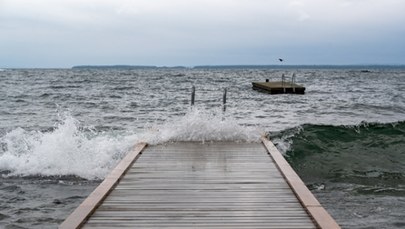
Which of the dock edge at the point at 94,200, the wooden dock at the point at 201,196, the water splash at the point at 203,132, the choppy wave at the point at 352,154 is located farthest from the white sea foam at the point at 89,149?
the dock edge at the point at 94,200

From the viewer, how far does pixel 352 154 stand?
48.8ft

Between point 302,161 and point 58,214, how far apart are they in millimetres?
7440

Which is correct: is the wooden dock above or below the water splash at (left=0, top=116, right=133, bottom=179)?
above

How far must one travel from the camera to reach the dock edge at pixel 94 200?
5.08 metres

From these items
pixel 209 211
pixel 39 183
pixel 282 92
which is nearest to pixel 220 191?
pixel 209 211

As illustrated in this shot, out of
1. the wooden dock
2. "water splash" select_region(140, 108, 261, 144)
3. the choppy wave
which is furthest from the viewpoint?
"water splash" select_region(140, 108, 261, 144)

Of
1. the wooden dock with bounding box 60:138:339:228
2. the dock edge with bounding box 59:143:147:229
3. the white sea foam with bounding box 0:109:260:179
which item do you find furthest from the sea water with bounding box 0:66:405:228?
the wooden dock with bounding box 60:138:339:228

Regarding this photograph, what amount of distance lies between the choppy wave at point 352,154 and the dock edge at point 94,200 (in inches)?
206

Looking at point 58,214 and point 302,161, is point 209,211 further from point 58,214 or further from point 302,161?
point 302,161

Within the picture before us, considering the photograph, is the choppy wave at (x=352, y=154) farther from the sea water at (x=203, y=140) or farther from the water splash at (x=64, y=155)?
the water splash at (x=64, y=155)

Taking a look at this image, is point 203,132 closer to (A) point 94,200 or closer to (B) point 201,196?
(B) point 201,196

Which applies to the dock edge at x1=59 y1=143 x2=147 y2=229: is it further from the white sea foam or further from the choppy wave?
the choppy wave

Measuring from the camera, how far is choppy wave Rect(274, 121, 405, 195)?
38.6ft

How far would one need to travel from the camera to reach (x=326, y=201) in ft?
31.6
